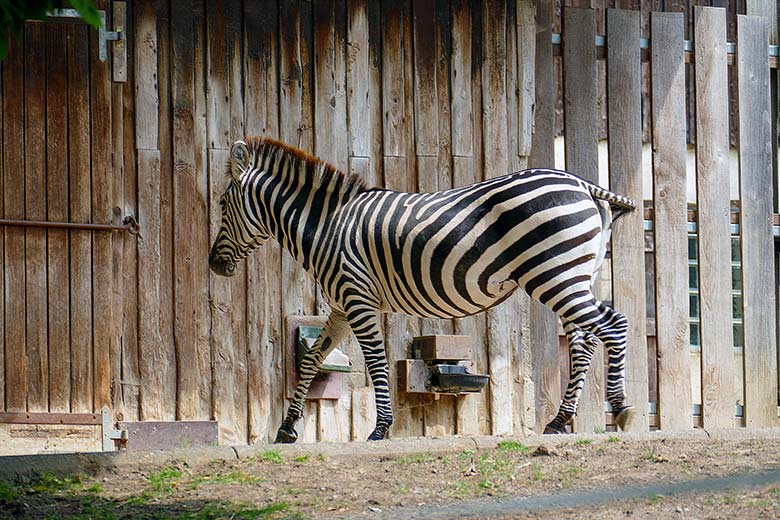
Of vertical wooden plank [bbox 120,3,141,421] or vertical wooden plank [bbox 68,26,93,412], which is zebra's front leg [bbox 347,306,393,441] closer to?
vertical wooden plank [bbox 120,3,141,421]

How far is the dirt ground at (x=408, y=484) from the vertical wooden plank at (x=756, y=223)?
311 cm

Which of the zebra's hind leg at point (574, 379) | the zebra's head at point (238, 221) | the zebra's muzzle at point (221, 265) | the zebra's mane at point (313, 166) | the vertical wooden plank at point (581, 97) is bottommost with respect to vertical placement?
the zebra's hind leg at point (574, 379)

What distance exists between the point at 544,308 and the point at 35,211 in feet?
12.3

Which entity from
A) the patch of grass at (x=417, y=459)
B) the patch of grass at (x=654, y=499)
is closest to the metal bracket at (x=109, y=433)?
the patch of grass at (x=417, y=459)

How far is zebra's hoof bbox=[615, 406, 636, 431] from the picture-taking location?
24.6ft

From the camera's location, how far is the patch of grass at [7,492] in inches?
210

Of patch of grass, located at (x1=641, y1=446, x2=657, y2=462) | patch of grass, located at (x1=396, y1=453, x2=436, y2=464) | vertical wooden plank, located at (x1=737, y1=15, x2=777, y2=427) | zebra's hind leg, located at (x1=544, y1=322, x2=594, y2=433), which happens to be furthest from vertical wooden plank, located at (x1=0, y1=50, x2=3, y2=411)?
vertical wooden plank, located at (x1=737, y1=15, x2=777, y2=427)

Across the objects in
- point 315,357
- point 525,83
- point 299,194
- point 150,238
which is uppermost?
point 525,83

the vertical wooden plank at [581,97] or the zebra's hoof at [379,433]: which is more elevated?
the vertical wooden plank at [581,97]

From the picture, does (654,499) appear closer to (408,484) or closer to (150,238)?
(408,484)

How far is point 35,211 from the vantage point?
26.9 feet

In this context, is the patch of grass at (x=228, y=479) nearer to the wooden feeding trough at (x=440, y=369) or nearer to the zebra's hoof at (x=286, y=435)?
the zebra's hoof at (x=286, y=435)

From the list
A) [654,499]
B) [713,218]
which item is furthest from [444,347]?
[654,499]

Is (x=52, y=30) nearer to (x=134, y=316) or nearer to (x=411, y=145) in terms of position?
(x=134, y=316)
